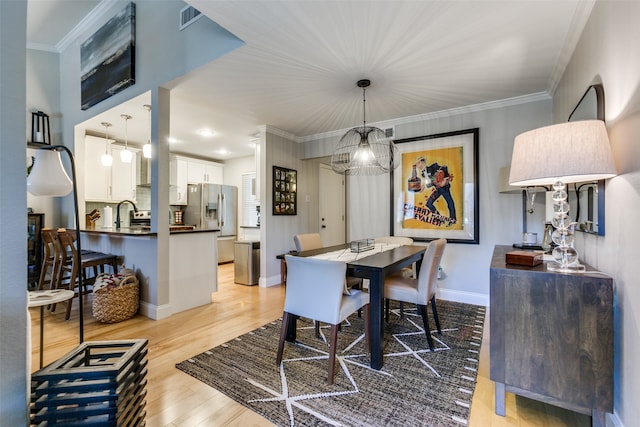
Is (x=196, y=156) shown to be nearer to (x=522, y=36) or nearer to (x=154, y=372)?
(x=154, y=372)

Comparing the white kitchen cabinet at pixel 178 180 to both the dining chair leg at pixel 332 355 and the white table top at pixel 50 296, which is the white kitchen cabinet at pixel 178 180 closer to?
the white table top at pixel 50 296

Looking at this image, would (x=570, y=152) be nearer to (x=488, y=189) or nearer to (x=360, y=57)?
(x=360, y=57)

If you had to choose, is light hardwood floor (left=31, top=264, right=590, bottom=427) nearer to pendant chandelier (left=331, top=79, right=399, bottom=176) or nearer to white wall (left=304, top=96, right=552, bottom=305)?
white wall (left=304, top=96, right=552, bottom=305)

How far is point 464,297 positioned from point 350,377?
7.28ft

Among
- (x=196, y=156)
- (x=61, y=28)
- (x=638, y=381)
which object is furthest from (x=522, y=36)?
(x=196, y=156)

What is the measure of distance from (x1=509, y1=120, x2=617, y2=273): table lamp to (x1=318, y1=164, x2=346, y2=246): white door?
3937 millimetres

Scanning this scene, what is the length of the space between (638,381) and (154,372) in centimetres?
261

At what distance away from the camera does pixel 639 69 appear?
1156 millimetres

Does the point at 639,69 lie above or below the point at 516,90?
below

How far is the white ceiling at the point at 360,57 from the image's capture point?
1.85 meters

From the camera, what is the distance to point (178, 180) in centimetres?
581

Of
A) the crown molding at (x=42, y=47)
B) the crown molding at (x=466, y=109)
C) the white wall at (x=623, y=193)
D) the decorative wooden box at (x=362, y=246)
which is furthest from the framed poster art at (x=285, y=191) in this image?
the crown molding at (x=42, y=47)

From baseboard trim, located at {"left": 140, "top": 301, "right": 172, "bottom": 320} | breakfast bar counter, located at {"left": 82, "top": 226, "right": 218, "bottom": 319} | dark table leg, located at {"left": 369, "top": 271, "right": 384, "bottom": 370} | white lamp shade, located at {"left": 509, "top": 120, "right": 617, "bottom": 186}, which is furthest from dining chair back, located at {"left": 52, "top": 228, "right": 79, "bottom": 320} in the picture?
white lamp shade, located at {"left": 509, "top": 120, "right": 617, "bottom": 186}

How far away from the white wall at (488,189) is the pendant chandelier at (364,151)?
1.24 meters
